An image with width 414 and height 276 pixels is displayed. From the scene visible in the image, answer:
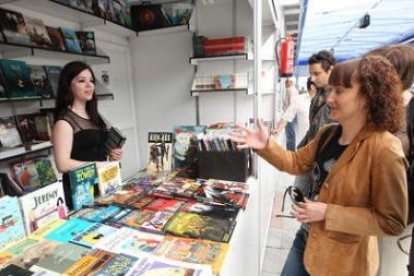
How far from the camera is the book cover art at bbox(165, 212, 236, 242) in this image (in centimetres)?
102

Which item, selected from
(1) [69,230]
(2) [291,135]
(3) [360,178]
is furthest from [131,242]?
(2) [291,135]

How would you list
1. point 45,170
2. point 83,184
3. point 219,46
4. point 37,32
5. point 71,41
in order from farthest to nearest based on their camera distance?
1. point 219,46
2. point 71,41
3. point 45,170
4. point 37,32
5. point 83,184

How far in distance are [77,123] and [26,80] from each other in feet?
2.93

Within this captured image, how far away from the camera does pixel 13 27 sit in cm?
203

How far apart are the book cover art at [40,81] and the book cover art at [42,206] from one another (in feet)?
5.05

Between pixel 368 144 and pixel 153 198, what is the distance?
97cm

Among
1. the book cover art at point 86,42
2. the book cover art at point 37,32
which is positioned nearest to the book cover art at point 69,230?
the book cover art at point 37,32

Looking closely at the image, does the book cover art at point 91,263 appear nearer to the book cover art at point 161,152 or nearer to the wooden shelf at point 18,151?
the book cover art at point 161,152

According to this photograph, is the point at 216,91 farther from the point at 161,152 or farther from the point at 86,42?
the point at 161,152

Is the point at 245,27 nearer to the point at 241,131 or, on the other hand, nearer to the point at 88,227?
the point at 241,131

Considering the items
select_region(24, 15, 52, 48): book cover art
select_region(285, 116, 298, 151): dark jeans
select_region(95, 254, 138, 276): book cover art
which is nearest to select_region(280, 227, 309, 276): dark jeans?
select_region(95, 254, 138, 276): book cover art

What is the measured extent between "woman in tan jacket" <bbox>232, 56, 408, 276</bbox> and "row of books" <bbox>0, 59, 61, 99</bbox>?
218 centimetres

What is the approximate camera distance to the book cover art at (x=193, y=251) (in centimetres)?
88

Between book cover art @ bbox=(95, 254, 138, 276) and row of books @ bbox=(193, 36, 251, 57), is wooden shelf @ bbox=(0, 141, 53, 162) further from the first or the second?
row of books @ bbox=(193, 36, 251, 57)
